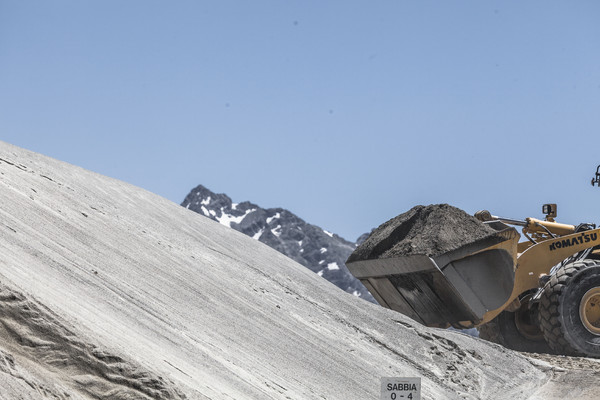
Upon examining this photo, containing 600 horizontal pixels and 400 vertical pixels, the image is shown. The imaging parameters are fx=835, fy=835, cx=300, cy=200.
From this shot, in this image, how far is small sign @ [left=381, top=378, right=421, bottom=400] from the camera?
7.30 m

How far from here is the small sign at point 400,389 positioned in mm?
7301

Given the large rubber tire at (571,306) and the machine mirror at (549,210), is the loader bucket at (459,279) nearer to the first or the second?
the large rubber tire at (571,306)

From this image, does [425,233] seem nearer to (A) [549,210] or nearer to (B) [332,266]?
(A) [549,210]

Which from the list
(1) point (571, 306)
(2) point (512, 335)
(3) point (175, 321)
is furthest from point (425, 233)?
(3) point (175, 321)

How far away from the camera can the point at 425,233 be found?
14023 millimetres

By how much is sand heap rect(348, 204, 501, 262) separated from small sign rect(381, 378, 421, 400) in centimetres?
623

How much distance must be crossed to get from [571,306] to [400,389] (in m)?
7.66

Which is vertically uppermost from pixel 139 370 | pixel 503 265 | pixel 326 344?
pixel 503 265

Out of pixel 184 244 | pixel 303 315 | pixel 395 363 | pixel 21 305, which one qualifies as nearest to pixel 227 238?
pixel 184 244

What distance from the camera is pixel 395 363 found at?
40.7 feet

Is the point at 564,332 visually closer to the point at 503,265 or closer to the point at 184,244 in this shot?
the point at 503,265

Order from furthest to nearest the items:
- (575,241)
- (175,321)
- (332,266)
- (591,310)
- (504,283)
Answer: (332,266) < (575,241) < (591,310) < (504,283) < (175,321)

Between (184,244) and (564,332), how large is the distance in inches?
257

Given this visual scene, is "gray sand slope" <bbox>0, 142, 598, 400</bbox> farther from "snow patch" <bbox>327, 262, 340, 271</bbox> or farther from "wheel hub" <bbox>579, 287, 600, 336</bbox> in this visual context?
"snow patch" <bbox>327, 262, 340, 271</bbox>
